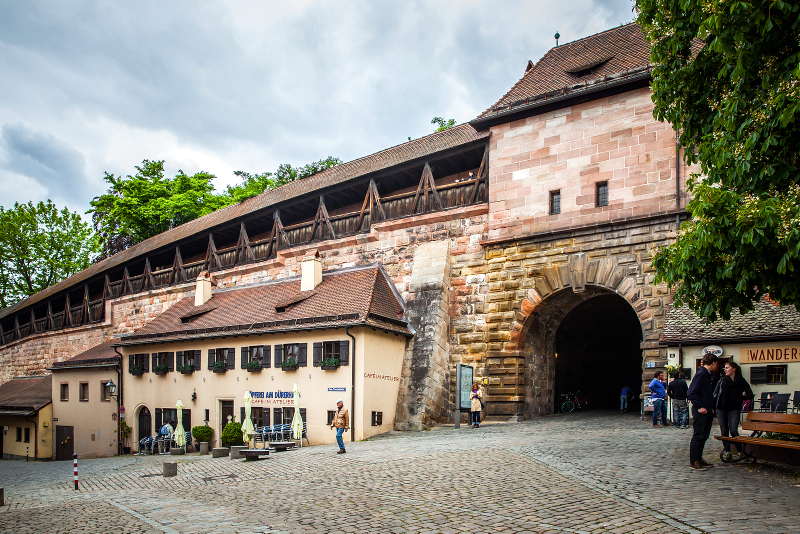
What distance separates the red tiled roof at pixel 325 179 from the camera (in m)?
24.7

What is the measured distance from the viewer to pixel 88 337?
40562mm

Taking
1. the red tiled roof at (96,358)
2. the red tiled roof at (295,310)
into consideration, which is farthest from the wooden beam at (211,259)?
the red tiled roof at (96,358)

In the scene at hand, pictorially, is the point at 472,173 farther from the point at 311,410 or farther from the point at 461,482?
the point at 461,482

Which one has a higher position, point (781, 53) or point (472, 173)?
point (472, 173)

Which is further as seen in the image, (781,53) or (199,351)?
(199,351)

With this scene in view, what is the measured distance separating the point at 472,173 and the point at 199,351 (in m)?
12.3

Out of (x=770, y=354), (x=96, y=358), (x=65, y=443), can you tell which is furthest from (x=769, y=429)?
(x=65, y=443)

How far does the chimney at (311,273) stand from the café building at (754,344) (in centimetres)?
1296

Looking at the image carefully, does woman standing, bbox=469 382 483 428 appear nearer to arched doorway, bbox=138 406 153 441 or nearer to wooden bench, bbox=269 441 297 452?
wooden bench, bbox=269 441 297 452

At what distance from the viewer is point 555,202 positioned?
20.8m

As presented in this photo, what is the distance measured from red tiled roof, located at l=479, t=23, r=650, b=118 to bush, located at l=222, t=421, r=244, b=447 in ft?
42.4

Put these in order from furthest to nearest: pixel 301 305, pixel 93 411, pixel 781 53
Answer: pixel 93 411 → pixel 301 305 → pixel 781 53

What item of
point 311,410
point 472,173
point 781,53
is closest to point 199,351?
point 311,410

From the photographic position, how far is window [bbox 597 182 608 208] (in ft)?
65.1
